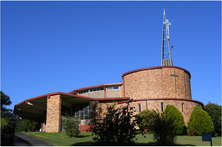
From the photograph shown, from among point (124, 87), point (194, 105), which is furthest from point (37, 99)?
point (194, 105)

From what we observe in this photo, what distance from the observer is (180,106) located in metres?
28.5

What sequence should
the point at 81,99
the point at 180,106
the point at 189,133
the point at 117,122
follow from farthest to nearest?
the point at 81,99, the point at 180,106, the point at 189,133, the point at 117,122

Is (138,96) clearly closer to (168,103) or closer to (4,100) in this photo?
(168,103)

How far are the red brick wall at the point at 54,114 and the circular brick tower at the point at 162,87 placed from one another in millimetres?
9685

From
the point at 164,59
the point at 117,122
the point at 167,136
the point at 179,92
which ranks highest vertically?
the point at 164,59

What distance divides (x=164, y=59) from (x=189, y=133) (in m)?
26.6

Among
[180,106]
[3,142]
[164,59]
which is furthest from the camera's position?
[164,59]

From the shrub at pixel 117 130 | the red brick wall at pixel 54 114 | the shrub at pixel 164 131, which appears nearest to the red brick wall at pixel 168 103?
the red brick wall at pixel 54 114

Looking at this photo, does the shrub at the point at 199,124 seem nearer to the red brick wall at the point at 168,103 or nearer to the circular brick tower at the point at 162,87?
the red brick wall at the point at 168,103

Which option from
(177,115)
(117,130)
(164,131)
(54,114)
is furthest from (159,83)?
(117,130)

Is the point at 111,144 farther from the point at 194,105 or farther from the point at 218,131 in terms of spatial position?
the point at 218,131

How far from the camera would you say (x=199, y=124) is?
26.1 meters

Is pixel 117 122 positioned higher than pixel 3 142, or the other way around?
pixel 117 122

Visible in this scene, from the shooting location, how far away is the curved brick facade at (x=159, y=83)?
3024 cm
